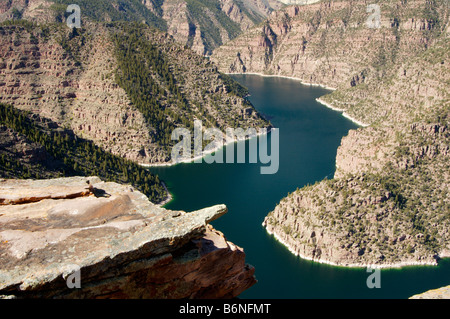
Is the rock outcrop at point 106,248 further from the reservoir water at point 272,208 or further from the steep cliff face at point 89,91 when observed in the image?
the steep cliff face at point 89,91

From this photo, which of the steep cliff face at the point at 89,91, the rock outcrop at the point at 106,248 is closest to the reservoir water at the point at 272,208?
the steep cliff face at the point at 89,91

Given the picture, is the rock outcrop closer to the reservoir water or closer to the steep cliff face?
the reservoir water

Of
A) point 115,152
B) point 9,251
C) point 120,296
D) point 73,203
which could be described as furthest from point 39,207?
point 115,152

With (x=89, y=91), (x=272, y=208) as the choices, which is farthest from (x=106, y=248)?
(x=89, y=91)

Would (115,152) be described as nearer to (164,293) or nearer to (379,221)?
(379,221)

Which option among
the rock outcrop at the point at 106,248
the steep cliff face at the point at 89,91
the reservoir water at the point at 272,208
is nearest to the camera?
the rock outcrop at the point at 106,248

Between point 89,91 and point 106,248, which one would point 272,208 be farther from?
point 106,248

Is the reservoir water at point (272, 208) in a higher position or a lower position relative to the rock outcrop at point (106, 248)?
lower
